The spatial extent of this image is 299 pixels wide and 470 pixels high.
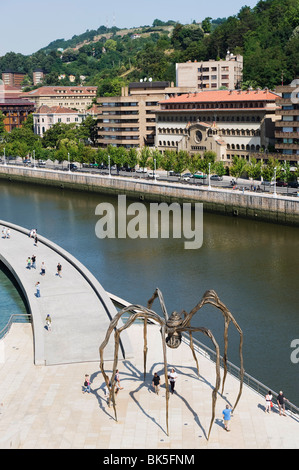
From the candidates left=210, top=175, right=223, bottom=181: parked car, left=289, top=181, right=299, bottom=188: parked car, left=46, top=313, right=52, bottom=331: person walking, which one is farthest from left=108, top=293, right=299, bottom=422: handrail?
left=210, top=175, right=223, bottom=181: parked car

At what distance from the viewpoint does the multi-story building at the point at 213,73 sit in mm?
161125

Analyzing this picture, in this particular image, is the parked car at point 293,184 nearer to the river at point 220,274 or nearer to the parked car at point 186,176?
the river at point 220,274

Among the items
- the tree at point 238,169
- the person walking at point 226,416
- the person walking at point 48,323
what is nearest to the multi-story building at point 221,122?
the tree at point 238,169

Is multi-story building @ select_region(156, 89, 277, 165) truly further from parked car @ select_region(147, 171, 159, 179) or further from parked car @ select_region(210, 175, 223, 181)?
parked car @ select_region(147, 171, 159, 179)

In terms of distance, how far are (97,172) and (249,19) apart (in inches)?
3342

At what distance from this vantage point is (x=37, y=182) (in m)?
134

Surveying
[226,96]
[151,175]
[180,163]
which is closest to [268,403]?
[180,163]

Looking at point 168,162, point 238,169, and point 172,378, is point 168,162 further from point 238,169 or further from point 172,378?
point 172,378

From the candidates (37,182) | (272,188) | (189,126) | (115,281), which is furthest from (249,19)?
(115,281)

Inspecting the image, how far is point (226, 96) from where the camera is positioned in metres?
121

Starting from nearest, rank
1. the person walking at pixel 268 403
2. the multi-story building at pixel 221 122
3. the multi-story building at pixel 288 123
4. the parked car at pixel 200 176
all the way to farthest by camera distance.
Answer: the person walking at pixel 268 403, the multi-story building at pixel 288 123, the parked car at pixel 200 176, the multi-story building at pixel 221 122

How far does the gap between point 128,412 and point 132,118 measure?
116797mm

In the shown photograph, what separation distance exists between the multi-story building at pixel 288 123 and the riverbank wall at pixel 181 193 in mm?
16922

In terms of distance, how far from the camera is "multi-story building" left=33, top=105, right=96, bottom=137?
191 m
